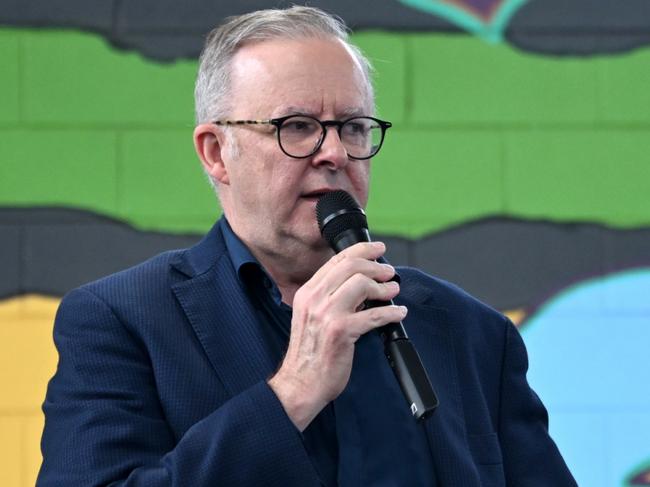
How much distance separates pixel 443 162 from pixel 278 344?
120cm

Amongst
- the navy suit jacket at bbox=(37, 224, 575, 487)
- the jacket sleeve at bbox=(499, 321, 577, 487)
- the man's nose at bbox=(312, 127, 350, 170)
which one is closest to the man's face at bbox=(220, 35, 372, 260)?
the man's nose at bbox=(312, 127, 350, 170)

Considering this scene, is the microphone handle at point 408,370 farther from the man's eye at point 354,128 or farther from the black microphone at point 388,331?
the man's eye at point 354,128

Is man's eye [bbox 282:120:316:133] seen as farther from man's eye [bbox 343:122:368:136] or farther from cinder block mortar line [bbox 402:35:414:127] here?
cinder block mortar line [bbox 402:35:414:127]

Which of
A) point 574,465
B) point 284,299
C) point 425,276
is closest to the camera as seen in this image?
point 284,299

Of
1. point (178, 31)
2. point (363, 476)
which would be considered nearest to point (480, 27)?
point (178, 31)

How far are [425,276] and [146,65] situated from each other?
115 cm

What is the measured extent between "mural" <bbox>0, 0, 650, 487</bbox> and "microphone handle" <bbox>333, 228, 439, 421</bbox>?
1.36 meters

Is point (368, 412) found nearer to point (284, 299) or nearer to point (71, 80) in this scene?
point (284, 299)

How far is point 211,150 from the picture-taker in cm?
167

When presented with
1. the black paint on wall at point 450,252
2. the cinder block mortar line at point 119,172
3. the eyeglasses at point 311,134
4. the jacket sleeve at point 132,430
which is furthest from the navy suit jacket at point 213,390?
the cinder block mortar line at point 119,172

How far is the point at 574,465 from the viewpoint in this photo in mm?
2631

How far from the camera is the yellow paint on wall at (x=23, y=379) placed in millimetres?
2617

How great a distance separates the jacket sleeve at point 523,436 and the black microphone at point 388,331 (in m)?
0.43

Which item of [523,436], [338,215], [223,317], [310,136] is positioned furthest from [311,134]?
[523,436]
